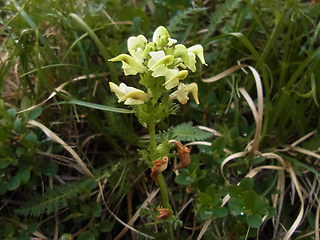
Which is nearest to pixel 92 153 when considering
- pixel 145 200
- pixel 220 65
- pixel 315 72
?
pixel 145 200

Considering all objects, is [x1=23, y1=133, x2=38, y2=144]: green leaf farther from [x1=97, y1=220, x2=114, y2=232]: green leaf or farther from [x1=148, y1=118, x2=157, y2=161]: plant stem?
[x1=148, y1=118, x2=157, y2=161]: plant stem

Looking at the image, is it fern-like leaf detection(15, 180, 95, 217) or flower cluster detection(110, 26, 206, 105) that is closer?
flower cluster detection(110, 26, 206, 105)

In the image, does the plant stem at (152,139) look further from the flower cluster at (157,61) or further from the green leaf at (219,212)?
the green leaf at (219,212)

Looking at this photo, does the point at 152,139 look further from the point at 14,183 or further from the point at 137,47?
the point at 14,183

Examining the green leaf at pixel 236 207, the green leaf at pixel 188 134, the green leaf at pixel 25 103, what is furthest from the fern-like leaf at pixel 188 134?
the green leaf at pixel 25 103

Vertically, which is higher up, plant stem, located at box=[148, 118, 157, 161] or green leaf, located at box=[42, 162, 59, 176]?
plant stem, located at box=[148, 118, 157, 161]

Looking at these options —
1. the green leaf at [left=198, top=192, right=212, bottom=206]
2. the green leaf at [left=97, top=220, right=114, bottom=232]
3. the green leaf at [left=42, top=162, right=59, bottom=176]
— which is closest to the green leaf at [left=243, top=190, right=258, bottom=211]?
the green leaf at [left=198, top=192, right=212, bottom=206]
